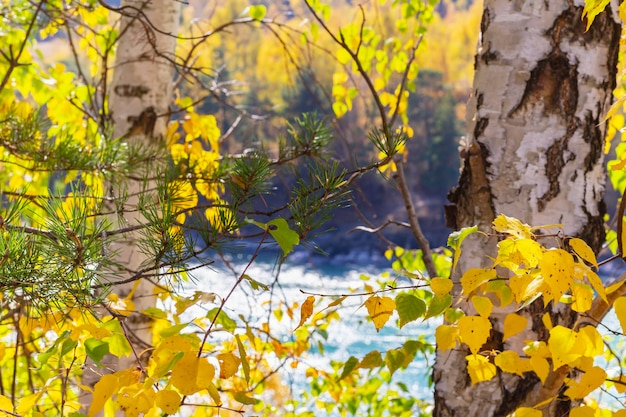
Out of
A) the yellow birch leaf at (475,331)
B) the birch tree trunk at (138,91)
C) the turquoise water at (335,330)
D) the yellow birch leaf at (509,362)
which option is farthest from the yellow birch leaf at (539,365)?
the turquoise water at (335,330)

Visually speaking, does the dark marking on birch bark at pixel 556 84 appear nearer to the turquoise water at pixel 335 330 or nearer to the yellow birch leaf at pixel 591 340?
the yellow birch leaf at pixel 591 340

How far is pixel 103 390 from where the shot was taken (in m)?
0.72

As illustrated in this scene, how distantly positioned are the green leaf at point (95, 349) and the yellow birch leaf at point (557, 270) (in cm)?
46

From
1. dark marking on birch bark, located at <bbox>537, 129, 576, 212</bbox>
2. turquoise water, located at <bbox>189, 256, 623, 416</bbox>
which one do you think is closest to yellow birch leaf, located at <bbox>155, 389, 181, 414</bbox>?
dark marking on birch bark, located at <bbox>537, 129, 576, 212</bbox>

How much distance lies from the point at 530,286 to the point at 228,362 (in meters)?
0.38

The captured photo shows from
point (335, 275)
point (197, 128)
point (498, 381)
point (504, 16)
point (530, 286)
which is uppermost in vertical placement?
point (504, 16)

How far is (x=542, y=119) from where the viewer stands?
950 mm

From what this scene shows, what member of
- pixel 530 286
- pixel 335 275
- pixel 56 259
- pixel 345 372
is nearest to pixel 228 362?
pixel 345 372

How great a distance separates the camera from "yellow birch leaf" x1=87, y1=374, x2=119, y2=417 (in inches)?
27.9

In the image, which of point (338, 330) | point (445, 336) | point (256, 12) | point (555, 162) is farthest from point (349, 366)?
point (338, 330)

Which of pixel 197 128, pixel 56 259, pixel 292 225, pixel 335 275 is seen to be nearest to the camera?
pixel 56 259

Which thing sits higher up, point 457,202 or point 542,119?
point 542,119

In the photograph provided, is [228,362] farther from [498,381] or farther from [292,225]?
[498,381]

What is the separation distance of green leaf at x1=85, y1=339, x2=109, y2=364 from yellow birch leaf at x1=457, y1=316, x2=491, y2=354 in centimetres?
39
